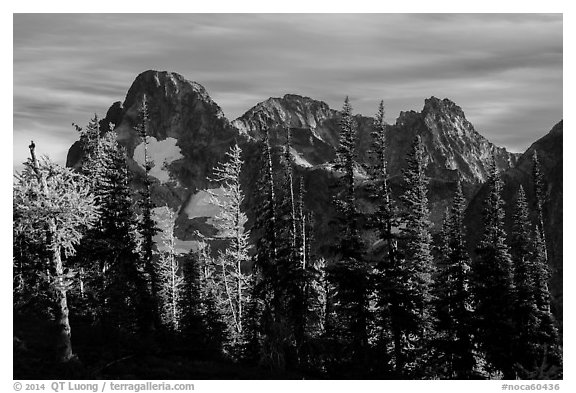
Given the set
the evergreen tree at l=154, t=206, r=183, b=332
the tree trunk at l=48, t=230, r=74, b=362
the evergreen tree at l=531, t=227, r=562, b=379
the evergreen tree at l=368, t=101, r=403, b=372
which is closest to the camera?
the tree trunk at l=48, t=230, r=74, b=362

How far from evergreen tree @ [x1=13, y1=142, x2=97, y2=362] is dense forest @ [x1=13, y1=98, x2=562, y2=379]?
6 cm

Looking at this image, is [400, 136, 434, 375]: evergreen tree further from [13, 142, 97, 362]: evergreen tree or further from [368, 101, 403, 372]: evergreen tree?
[13, 142, 97, 362]: evergreen tree

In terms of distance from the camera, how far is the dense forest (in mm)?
23531

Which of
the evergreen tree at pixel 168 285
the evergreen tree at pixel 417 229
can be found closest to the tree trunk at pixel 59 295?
the evergreen tree at pixel 417 229

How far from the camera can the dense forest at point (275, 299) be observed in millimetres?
23531

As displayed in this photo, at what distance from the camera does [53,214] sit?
914 inches

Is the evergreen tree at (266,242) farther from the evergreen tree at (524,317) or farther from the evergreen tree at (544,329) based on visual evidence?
the evergreen tree at (544,329)

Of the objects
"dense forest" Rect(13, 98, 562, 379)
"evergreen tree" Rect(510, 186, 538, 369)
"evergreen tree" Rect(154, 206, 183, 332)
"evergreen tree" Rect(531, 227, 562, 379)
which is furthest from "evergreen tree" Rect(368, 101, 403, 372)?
"evergreen tree" Rect(154, 206, 183, 332)

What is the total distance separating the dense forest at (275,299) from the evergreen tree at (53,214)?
59mm
